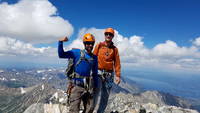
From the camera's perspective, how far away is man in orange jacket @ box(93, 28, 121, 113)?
14.0 metres

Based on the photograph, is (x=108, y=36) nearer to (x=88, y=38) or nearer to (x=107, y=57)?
(x=107, y=57)

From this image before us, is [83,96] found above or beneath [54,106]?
above

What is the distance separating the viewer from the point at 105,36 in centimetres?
1420

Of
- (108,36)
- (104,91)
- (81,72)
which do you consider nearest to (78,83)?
(81,72)

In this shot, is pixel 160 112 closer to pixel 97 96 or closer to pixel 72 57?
pixel 97 96

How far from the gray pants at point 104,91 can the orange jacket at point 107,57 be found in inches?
28.8

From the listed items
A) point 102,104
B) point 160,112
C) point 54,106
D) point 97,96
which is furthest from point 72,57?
point 160,112

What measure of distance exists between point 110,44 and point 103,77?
244 centimetres

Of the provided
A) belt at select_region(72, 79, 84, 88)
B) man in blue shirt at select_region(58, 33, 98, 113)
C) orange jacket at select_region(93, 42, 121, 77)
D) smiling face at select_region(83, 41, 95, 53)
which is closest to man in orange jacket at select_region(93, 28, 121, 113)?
orange jacket at select_region(93, 42, 121, 77)

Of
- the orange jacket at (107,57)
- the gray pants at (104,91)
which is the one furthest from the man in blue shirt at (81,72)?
the orange jacket at (107,57)

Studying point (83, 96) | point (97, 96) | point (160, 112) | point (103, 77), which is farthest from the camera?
point (160, 112)

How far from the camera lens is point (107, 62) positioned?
1425 cm

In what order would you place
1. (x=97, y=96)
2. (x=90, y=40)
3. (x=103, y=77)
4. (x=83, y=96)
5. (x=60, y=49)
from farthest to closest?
(x=103, y=77)
(x=97, y=96)
(x=83, y=96)
(x=90, y=40)
(x=60, y=49)

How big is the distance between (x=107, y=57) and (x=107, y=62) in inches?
15.3
